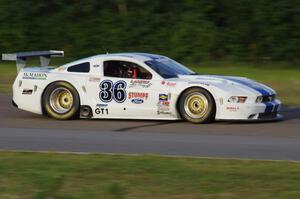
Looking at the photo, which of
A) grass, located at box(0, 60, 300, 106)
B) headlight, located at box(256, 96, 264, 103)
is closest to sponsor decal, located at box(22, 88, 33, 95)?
headlight, located at box(256, 96, 264, 103)

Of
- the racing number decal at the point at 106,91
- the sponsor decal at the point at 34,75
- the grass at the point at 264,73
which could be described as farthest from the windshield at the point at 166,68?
the grass at the point at 264,73

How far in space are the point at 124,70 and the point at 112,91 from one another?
49cm

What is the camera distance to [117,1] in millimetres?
28984

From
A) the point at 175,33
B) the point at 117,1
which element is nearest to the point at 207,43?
the point at 175,33

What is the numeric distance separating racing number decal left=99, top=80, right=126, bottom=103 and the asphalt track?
434 millimetres

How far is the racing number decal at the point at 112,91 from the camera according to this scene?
14891 mm

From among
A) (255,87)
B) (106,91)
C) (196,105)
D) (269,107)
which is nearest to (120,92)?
(106,91)

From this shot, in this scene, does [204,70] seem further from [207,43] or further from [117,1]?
[117,1]

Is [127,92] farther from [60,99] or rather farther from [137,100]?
[60,99]

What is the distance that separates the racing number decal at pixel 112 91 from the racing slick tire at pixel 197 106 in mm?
1118

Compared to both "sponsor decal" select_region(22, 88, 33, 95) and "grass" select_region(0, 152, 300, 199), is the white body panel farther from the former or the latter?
"grass" select_region(0, 152, 300, 199)

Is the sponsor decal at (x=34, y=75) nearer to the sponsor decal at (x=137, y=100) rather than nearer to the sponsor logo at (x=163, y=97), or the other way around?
the sponsor decal at (x=137, y=100)

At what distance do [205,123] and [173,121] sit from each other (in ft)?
2.39

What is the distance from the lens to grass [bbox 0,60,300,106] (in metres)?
20.8
